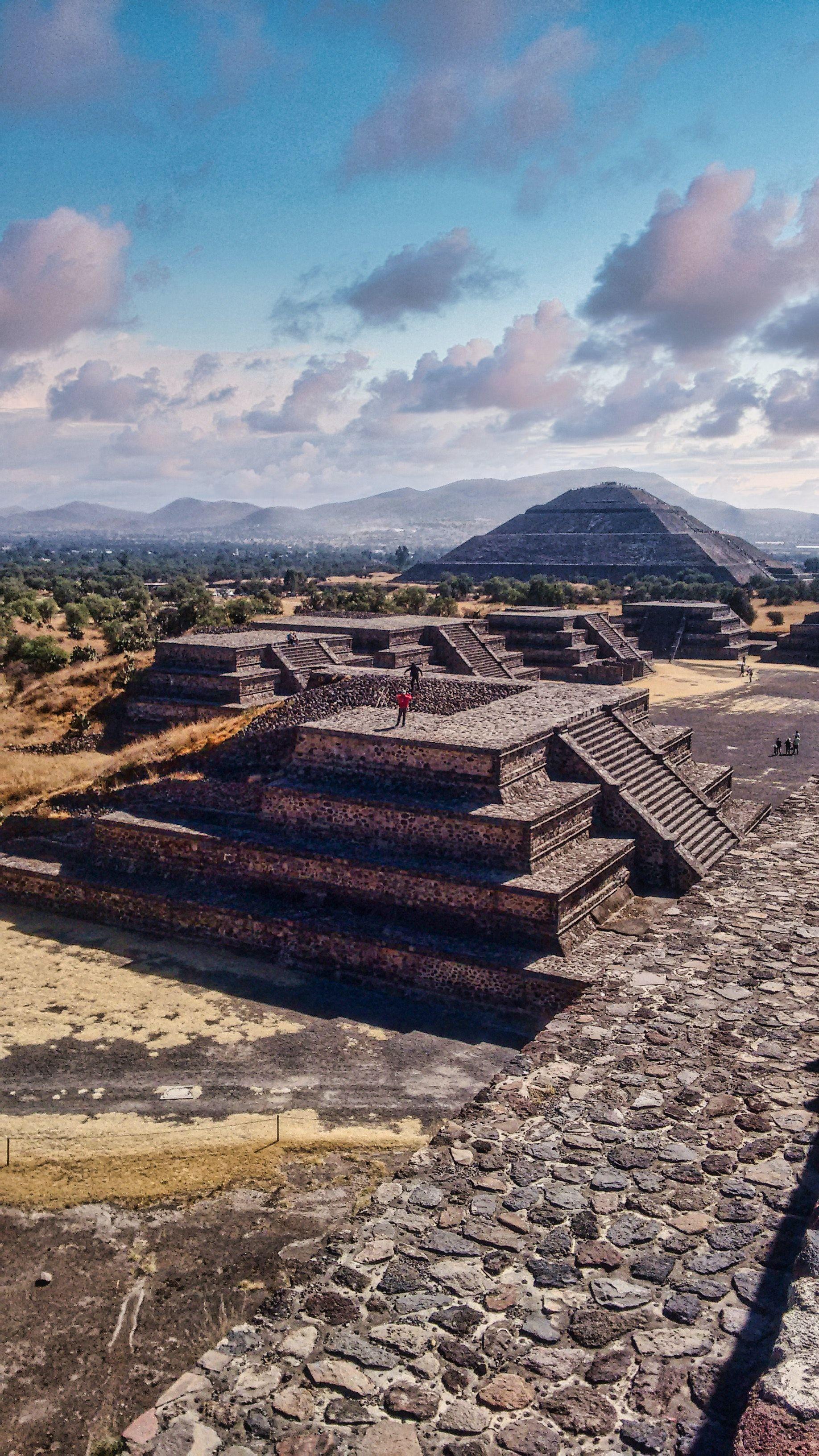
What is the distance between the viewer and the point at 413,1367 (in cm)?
384

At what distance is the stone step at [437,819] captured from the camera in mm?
9023

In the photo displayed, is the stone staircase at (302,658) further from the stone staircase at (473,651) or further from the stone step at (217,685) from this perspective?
the stone staircase at (473,651)

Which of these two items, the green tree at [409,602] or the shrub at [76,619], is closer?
the shrub at [76,619]

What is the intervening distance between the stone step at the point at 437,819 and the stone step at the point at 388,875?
176 millimetres

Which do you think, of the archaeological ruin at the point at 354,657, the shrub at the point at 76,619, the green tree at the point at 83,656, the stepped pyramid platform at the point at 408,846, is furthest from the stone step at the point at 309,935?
the shrub at the point at 76,619

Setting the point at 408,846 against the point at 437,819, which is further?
the point at 408,846

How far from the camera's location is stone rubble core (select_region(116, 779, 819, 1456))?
3.52 meters

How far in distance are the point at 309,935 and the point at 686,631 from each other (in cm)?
2828

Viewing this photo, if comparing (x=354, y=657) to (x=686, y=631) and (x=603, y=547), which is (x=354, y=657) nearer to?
(x=686, y=631)

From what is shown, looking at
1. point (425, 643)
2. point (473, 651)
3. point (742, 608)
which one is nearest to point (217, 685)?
point (425, 643)

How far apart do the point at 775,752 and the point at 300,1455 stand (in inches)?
627

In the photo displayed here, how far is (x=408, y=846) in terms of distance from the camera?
9.53m

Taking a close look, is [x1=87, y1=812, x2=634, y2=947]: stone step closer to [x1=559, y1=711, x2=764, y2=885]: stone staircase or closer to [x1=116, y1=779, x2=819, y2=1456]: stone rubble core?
[x1=559, y1=711, x2=764, y2=885]: stone staircase

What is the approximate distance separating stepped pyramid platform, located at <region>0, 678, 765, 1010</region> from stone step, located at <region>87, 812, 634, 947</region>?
20 mm
